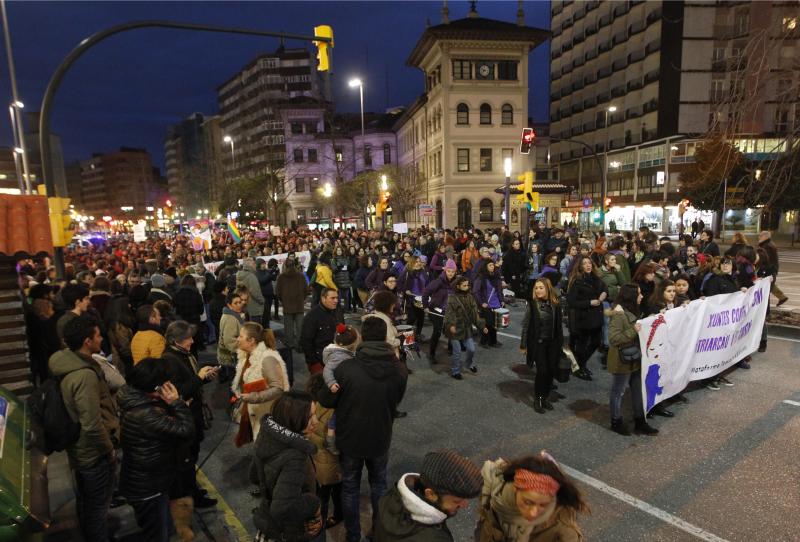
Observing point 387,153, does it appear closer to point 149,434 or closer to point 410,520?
point 149,434

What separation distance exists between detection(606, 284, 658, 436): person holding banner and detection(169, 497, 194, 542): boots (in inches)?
189

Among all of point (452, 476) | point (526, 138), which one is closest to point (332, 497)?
point (452, 476)

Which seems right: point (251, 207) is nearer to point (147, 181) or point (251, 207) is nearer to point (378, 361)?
point (378, 361)

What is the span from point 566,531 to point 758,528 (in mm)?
2994

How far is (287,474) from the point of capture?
9.04ft

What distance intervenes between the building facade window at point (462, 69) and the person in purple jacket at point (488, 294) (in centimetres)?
3320

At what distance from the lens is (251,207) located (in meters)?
59.7

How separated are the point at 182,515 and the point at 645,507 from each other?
4248 millimetres

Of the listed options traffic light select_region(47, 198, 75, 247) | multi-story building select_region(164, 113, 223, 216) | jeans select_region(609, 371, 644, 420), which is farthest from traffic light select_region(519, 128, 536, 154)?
multi-story building select_region(164, 113, 223, 216)

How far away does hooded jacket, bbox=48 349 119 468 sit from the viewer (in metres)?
3.47

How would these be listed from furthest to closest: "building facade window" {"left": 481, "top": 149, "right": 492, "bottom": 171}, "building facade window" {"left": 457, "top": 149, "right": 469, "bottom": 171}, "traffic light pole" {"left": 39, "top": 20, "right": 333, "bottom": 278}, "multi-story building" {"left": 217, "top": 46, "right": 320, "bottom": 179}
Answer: "multi-story building" {"left": 217, "top": 46, "right": 320, "bottom": 179} → "building facade window" {"left": 481, "top": 149, "right": 492, "bottom": 171} → "building facade window" {"left": 457, "top": 149, "right": 469, "bottom": 171} → "traffic light pole" {"left": 39, "top": 20, "right": 333, "bottom": 278}

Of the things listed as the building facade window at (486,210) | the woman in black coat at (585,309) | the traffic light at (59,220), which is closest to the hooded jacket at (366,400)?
the woman in black coat at (585,309)

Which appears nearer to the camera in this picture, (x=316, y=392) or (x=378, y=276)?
(x=316, y=392)

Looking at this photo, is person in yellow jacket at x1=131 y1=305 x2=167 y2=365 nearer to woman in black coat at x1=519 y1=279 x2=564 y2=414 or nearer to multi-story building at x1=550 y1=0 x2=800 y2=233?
woman in black coat at x1=519 y1=279 x2=564 y2=414
